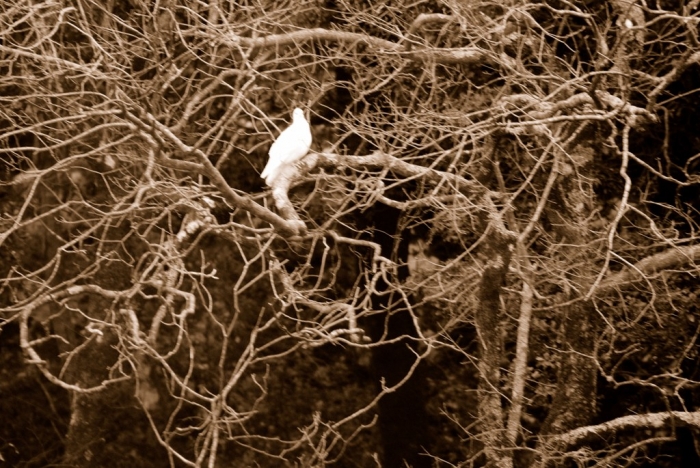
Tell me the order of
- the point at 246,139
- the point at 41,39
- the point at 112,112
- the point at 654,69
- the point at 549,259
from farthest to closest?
1. the point at 246,139
2. the point at 654,69
3. the point at 549,259
4. the point at 41,39
5. the point at 112,112

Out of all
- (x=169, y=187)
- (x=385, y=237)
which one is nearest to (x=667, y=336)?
(x=385, y=237)

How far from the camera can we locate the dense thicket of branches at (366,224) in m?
4.86

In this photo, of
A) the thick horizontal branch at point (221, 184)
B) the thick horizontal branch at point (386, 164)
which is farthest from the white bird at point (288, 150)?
the thick horizontal branch at point (221, 184)

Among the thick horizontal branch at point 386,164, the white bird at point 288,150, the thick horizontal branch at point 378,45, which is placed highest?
the thick horizontal branch at point 378,45

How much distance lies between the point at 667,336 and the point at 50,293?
4.11 m

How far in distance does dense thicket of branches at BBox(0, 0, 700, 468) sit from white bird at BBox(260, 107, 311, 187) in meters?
0.13

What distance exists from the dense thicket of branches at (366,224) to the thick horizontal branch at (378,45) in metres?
0.03

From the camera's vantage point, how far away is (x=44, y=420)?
855 cm

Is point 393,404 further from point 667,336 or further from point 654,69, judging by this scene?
point 654,69

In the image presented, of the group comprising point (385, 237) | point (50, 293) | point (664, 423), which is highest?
point (50, 293)

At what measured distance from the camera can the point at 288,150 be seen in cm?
479

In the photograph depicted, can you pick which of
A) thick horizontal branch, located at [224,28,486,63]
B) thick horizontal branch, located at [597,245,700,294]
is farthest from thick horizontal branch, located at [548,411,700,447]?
A: thick horizontal branch, located at [224,28,486,63]

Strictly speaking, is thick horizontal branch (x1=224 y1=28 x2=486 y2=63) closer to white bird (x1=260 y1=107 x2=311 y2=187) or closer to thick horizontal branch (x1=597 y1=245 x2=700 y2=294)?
white bird (x1=260 y1=107 x2=311 y2=187)

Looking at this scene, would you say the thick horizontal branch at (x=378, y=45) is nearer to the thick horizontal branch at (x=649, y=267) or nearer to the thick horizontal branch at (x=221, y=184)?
the thick horizontal branch at (x=221, y=184)
